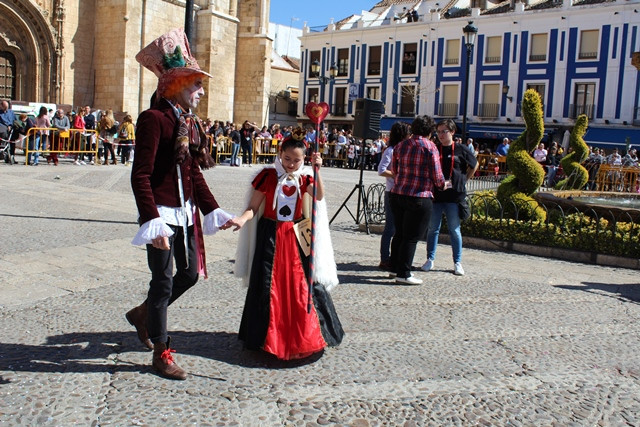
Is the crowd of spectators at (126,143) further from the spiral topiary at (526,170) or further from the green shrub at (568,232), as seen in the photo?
the green shrub at (568,232)

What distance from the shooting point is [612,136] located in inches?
1303

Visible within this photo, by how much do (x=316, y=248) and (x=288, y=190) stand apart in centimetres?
40

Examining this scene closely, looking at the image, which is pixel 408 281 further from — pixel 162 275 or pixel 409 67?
pixel 409 67

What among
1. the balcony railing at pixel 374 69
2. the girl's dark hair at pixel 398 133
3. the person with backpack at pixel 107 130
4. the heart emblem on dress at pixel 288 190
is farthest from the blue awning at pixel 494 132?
the heart emblem on dress at pixel 288 190

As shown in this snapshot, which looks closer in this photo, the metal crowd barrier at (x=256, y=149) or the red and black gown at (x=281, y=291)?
the red and black gown at (x=281, y=291)

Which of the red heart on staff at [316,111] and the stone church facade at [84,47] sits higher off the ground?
the stone church facade at [84,47]

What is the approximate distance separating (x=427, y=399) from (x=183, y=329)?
5.87 feet

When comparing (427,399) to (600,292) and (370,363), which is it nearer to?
(370,363)

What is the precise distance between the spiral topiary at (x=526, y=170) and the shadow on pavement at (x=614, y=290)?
256cm

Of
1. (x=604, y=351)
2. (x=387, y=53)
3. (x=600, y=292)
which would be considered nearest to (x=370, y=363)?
(x=604, y=351)

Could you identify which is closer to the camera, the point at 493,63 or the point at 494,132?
the point at 494,132

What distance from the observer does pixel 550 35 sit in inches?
1400

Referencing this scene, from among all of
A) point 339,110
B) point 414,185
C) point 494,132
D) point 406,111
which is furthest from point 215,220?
point 339,110

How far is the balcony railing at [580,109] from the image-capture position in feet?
113
